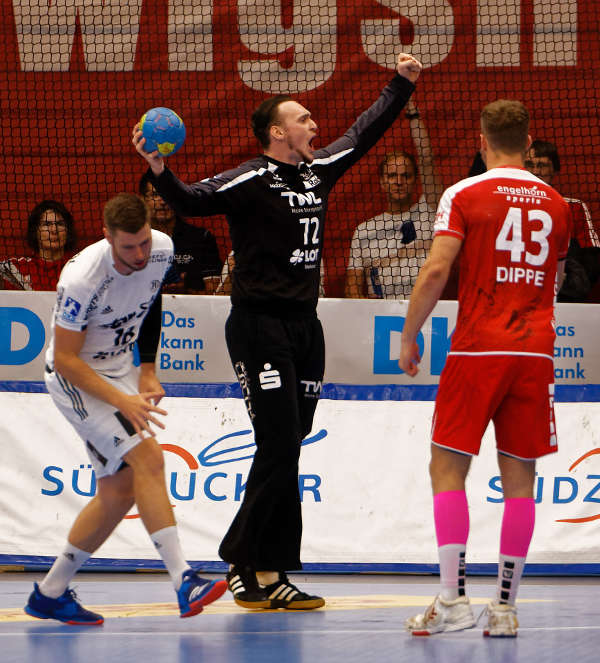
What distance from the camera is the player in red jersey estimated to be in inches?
179

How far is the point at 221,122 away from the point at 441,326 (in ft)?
10.9

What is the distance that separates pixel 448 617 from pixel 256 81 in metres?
6.96

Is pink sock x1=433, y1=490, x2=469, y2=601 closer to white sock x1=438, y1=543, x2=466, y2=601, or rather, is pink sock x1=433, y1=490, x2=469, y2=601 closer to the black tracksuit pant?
white sock x1=438, y1=543, x2=466, y2=601

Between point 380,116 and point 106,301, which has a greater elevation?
point 380,116

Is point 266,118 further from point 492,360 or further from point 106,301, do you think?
point 492,360

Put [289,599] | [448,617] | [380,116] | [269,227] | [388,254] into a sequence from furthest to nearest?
1. [388,254]
2. [380,116]
3. [269,227]
4. [289,599]
5. [448,617]

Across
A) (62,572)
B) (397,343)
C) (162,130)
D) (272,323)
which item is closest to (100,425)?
(62,572)

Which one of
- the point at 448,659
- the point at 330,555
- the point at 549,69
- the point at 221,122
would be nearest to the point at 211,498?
the point at 330,555

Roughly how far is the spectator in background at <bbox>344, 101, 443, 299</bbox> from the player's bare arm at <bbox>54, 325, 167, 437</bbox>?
14.2ft

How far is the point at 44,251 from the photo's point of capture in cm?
891

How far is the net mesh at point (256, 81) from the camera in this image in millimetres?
10320

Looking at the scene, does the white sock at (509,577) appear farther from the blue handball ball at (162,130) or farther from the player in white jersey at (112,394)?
the blue handball ball at (162,130)

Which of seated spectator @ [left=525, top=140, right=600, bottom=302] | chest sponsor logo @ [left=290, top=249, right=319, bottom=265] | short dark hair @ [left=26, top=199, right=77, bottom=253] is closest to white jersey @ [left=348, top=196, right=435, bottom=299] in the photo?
seated spectator @ [left=525, top=140, right=600, bottom=302]

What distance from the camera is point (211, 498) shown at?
7.09 meters
